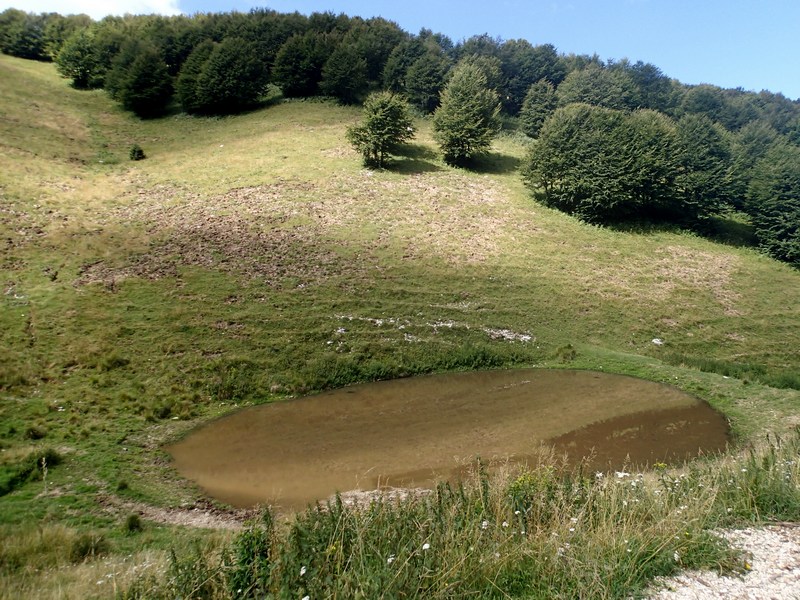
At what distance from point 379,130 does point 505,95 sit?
4647cm

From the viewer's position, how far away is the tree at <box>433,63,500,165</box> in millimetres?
52441

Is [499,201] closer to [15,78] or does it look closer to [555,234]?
[555,234]

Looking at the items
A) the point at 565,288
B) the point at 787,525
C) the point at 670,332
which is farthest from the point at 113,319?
the point at 670,332

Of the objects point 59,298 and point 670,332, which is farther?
point 670,332

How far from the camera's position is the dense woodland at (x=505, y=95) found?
47.1 m

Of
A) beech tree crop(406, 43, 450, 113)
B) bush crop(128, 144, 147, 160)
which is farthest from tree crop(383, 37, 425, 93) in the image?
bush crop(128, 144, 147, 160)

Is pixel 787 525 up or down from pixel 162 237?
up

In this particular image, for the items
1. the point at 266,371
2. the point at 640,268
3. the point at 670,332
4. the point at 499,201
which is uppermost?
the point at 499,201

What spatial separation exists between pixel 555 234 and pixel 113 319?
3472cm

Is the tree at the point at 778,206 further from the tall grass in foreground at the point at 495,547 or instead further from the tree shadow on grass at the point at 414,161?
the tall grass in foreground at the point at 495,547

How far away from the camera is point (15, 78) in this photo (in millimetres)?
58875

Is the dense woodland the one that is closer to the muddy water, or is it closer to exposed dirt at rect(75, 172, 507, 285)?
exposed dirt at rect(75, 172, 507, 285)

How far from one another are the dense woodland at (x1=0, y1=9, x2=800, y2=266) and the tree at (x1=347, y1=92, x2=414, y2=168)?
6530 millimetres

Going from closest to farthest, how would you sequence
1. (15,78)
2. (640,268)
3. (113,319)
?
(113,319), (640,268), (15,78)
